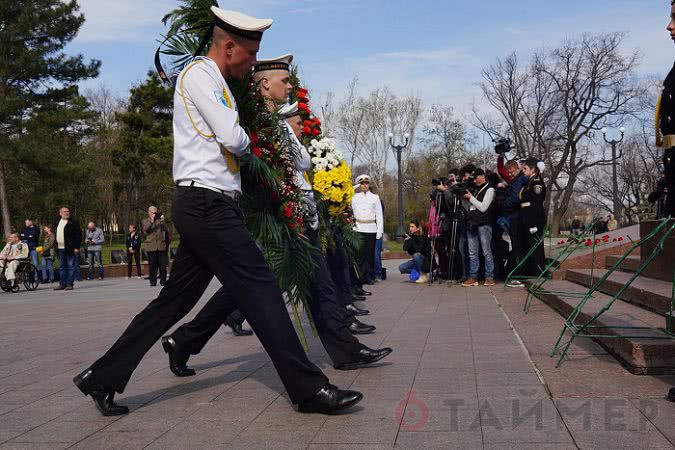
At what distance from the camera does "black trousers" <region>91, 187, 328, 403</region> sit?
4.36m

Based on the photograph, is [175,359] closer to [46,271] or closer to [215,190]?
[215,190]

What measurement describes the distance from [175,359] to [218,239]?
169 centimetres

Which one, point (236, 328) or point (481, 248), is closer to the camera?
point (236, 328)

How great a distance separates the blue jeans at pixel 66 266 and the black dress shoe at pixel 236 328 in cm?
1280

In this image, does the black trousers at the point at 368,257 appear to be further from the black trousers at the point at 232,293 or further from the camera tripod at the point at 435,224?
the black trousers at the point at 232,293

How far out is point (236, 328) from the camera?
316 inches

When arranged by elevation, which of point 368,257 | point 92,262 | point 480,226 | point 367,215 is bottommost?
point 92,262

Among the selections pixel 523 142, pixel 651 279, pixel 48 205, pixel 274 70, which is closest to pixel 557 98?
pixel 523 142

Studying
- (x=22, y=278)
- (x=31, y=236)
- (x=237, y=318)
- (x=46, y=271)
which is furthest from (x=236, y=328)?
(x=46, y=271)

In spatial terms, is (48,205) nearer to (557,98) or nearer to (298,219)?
(557,98)

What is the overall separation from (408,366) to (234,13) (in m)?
2.82

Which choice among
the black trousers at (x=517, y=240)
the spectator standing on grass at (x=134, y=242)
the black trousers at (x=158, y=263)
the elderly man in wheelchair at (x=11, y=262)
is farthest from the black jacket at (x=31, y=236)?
the black trousers at (x=517, y=240)

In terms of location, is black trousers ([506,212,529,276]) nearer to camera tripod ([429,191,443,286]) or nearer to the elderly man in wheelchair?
camera tripod ([429,191,443,286])

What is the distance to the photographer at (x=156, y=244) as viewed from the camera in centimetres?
1875
